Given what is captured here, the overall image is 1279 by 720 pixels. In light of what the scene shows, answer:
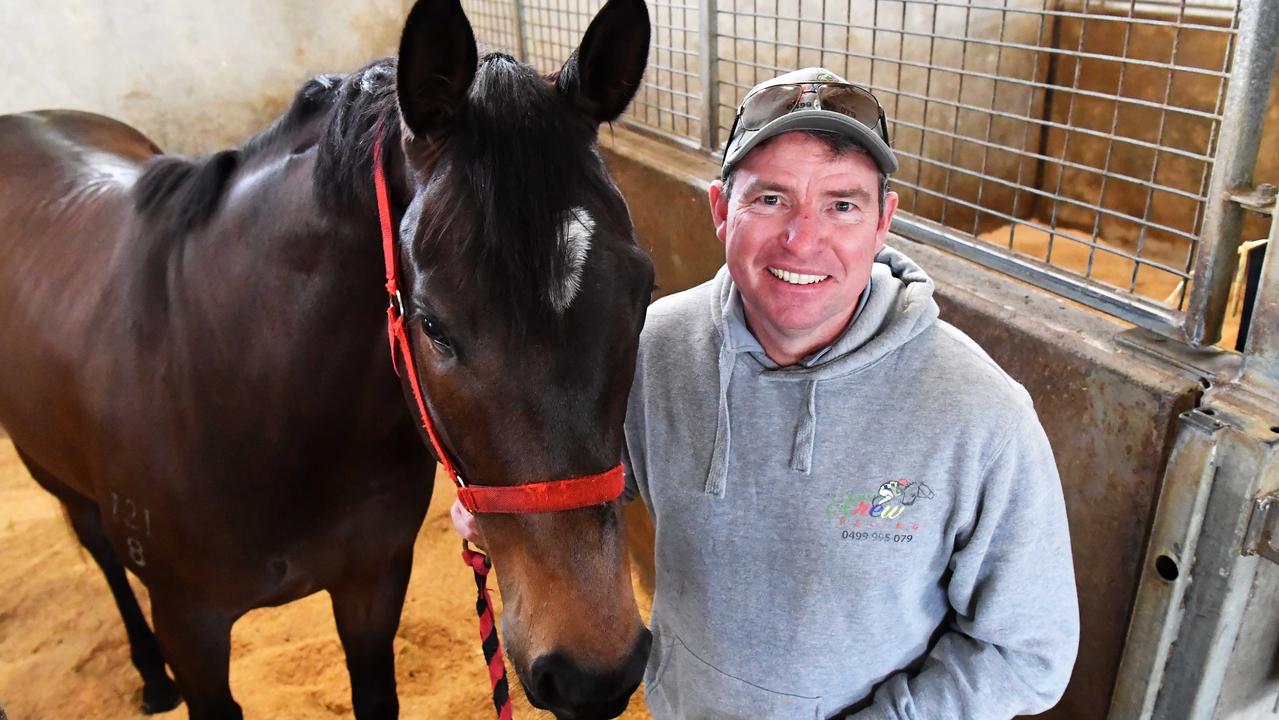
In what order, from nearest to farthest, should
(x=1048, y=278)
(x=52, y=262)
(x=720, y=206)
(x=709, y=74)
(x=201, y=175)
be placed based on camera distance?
(x=720, y=206) → (x=201, y=175) → (x=1048, y=278) → (x=52, y=262) → (x=709, y=74)

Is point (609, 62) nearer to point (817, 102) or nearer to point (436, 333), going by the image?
point (817, 102)

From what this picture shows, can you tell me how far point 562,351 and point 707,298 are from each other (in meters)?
0.40

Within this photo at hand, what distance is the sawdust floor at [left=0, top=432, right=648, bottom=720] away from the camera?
2301 millimetres

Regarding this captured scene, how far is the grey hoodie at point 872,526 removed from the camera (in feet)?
3.33

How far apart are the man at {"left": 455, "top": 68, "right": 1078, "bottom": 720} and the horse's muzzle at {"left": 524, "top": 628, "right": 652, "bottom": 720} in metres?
0.24

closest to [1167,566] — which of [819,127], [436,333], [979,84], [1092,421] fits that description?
[1092,421]

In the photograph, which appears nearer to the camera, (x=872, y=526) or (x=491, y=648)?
(x=872, y=526)

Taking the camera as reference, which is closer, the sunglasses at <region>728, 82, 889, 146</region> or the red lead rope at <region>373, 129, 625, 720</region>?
the red lead rope at <region>373, 129, 625, 720</region>

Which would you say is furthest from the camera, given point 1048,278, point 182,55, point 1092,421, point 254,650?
point 182,55

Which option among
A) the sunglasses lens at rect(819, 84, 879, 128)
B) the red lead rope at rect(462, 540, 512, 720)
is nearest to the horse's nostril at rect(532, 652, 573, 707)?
the red lead rope at rect(462, 540, 512, 720)

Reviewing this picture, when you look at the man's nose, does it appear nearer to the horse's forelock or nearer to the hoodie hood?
the hoodie hood

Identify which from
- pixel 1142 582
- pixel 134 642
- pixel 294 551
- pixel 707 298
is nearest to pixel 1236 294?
pixel 1142 582

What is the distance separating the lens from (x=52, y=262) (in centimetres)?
185

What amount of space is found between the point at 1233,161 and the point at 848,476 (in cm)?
79
